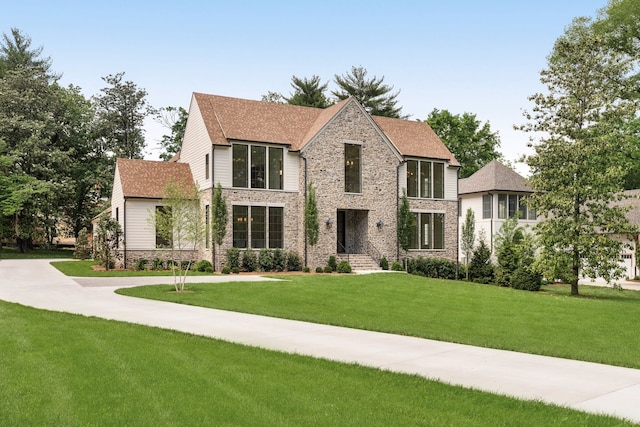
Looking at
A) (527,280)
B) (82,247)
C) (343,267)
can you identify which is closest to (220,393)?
(343,267)

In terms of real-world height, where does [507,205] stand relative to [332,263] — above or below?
above

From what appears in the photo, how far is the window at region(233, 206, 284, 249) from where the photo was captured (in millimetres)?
27984

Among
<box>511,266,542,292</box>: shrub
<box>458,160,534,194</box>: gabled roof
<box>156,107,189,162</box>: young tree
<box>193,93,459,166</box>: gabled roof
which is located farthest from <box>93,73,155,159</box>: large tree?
<box>511,266,542,292</box>: shrub

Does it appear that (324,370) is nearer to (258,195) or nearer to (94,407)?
(94,407)

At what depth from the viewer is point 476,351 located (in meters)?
8.92

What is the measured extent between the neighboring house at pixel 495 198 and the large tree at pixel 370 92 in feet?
62.9

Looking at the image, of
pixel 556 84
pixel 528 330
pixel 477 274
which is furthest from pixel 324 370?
pixel 477 274

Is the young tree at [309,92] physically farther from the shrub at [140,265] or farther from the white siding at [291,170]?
the shrub at [140,265]

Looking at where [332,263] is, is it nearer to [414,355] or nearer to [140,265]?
[140,265]

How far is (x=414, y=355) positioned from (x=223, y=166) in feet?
68.2

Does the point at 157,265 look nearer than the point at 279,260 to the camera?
Yes

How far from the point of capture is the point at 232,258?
27.0 metres

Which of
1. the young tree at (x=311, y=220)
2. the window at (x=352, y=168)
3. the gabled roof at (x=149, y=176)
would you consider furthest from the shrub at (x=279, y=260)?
the gabled roof at (x=149, y=176)

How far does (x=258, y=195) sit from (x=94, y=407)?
2303 centimetres
